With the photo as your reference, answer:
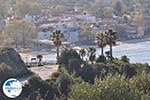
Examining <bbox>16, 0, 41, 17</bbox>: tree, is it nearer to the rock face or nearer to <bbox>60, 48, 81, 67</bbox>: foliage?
<bbox>60, 48, 81, 67</bbox>: foliage

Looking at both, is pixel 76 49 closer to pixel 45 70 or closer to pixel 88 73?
pixel 45 70

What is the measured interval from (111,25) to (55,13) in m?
13.3

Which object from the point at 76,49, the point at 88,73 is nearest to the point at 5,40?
the point at 76,49

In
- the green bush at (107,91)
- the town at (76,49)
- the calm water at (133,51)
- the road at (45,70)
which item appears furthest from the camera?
the calm water at (133,51)

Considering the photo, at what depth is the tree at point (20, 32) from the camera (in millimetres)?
72750

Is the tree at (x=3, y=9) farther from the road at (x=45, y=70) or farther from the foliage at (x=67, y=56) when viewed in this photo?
the foliage at (x=67, y=56)

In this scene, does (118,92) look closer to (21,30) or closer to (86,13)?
(21,30)

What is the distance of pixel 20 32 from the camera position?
73000mm

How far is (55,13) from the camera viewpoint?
95062 mm

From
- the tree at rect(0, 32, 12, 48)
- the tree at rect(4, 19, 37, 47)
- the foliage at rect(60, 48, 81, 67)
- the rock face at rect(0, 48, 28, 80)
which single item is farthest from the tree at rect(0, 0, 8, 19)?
the rock face at rect(0, 48, 28, 80)

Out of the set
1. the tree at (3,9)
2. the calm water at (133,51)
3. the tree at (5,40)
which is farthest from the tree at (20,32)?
the tree at (3,9)

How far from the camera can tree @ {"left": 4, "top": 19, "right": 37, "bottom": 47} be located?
72.8 metres

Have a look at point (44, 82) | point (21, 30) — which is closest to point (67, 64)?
point (44, 82)

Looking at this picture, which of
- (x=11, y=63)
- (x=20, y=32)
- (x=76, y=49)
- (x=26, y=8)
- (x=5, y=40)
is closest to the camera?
(x=11, y=63)
